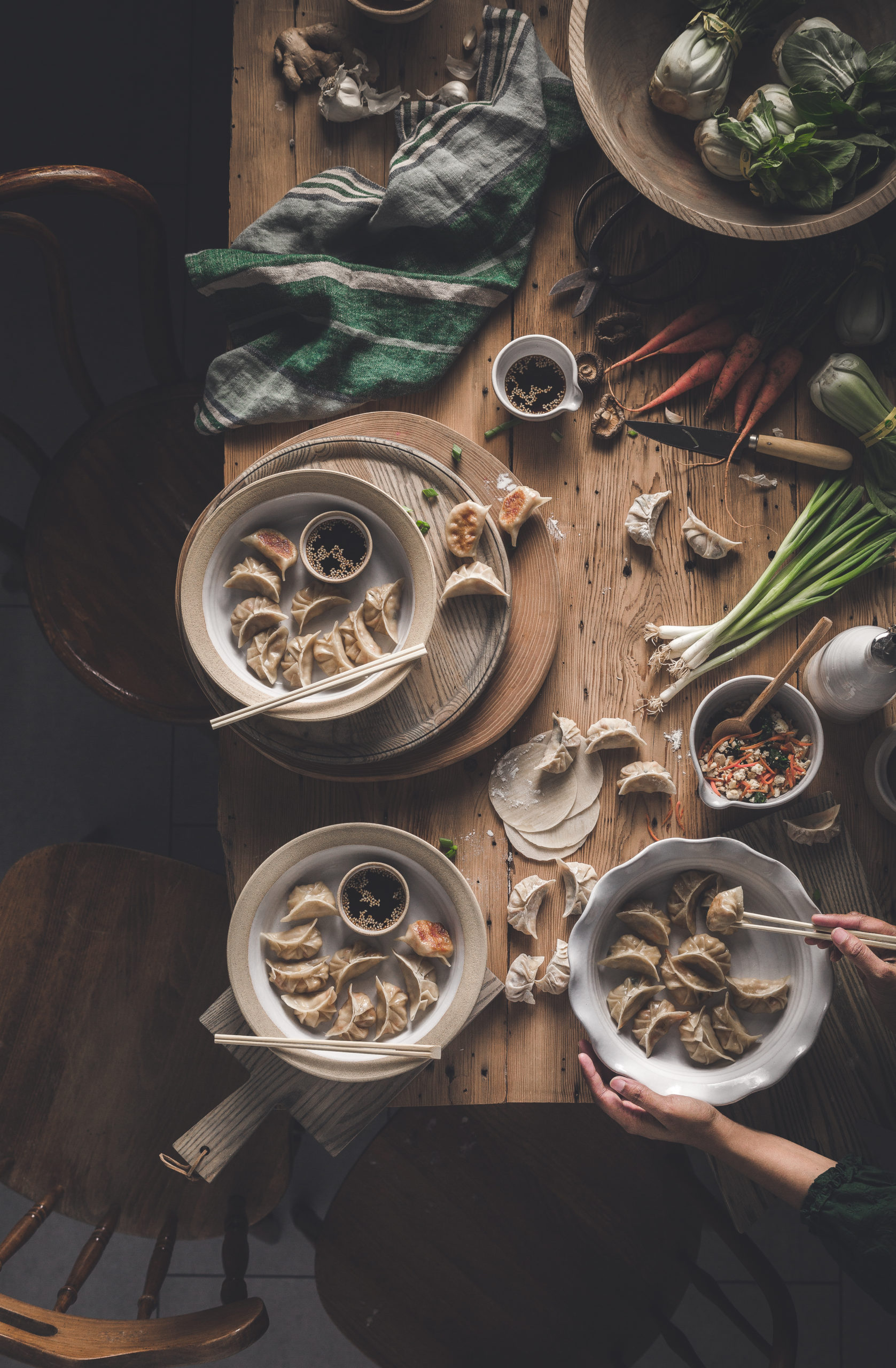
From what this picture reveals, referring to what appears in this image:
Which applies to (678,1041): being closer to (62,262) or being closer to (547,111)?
(547,111)

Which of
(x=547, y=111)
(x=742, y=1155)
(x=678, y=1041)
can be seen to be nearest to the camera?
(x=742, y=1155)

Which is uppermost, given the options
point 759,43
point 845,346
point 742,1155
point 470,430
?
point 759,43

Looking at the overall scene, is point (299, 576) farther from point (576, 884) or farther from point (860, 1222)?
point (860, 1222)

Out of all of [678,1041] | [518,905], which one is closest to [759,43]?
[518,905]

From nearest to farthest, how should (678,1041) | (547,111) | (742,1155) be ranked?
(742,1155) → (678,1041) → (547,111)

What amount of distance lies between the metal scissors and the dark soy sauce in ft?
0.63

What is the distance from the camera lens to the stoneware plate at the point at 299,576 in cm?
222

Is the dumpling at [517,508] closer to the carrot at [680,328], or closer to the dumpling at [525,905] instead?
the carrot at [680,328]

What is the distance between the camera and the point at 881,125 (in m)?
2.22

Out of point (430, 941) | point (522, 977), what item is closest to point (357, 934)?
point (430, 941)

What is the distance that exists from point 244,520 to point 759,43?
6.02 feet

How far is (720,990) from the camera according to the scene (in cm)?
226

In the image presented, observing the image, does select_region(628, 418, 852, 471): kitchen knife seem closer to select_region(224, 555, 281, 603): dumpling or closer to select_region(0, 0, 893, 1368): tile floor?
select_region(224, 555, 281, 603): dumpling

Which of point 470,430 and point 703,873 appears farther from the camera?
point 470,430
